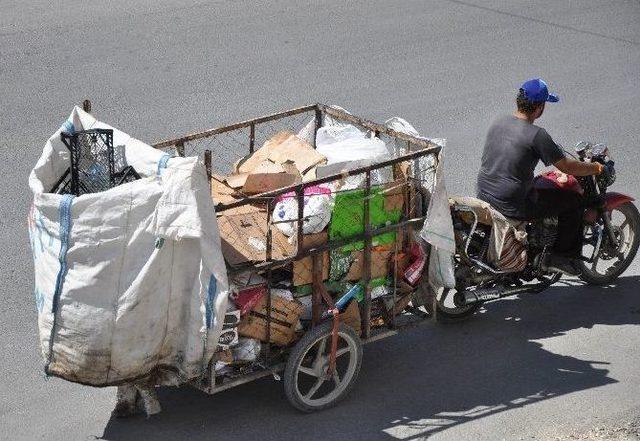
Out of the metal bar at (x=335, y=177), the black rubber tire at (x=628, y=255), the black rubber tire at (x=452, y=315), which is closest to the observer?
the metal bar at (x=335, y=177)

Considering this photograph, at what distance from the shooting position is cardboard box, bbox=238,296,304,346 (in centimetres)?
598

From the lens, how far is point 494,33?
42.4ft

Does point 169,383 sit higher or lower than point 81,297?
lower

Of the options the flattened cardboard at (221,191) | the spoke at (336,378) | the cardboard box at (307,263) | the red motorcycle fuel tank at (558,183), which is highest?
the flattened cardboard at (221,191)

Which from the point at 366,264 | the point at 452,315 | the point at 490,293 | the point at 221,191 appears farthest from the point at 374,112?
the point at 366,264

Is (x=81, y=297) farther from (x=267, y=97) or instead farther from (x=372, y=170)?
(x=267, y=97)

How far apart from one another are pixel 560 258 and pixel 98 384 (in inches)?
143

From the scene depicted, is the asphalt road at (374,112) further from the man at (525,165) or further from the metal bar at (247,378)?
the man at (525,165)

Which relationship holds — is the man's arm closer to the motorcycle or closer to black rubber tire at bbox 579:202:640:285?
the motorcycle

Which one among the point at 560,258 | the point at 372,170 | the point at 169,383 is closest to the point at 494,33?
the point at 560,258

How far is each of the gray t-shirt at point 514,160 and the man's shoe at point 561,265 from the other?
0.42 m

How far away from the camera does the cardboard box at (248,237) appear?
5.95 meters

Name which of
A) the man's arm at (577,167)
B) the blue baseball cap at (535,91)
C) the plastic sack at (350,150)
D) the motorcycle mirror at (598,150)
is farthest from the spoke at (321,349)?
the motorcycle mirror at (598,150)

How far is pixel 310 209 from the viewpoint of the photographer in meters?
6.06
